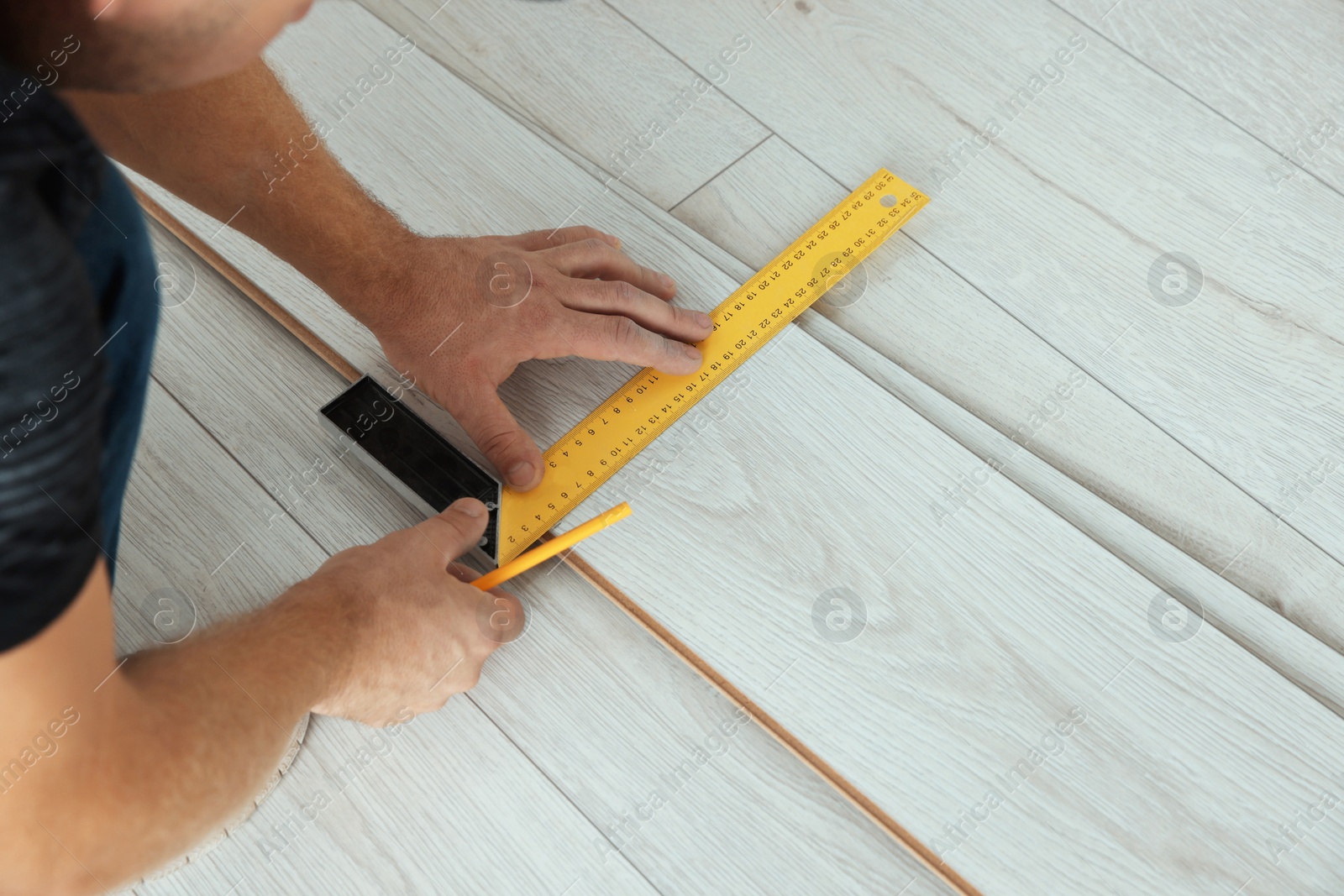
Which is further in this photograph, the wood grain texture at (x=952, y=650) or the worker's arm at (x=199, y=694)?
the wood grain texture at (x=952, y=650)

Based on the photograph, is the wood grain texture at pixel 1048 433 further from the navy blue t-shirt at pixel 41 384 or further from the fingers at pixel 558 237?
the navy blue t-shirt at pixel 41 384

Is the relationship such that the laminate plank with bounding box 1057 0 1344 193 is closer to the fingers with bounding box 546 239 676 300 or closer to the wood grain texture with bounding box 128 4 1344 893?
the wood grain texture with bounding box 128 4 1344 893

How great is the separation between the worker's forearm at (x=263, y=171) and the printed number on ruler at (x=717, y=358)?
1.03 feet

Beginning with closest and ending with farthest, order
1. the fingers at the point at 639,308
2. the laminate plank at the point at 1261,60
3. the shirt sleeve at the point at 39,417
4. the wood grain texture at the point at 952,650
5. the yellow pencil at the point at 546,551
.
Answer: the shirt sleeve at the point at 39,417 < the wood grain texture at the point at 952,650 < the yellow pencil at the point at 546,551 < the fingers at the point at 639,308 < the laminate plank at the point at 1261,60

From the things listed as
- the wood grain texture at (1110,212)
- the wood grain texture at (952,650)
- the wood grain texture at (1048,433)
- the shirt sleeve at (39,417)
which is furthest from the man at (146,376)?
the wood grain texture at (1110,212)

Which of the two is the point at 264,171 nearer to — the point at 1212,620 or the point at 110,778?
the point at 110,778

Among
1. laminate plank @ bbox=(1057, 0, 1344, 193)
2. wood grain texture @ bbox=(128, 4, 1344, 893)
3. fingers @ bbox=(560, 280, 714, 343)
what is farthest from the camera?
laminate plank @ bbox=(1057, 0, 1344, 193)

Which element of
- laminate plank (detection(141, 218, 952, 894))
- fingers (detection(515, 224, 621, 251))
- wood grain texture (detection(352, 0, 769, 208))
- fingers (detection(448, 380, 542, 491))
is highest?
wood grain texture (detection(352, 0, 769, 208))

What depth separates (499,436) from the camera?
3.65 feet

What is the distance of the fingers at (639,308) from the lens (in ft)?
3.83

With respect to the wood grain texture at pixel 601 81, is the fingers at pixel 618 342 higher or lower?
lower

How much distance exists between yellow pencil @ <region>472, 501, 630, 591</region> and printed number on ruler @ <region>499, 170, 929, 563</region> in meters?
0.03

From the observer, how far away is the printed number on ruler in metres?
1.13

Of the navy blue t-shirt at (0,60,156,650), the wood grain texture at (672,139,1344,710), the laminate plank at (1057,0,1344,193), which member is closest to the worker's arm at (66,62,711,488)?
the wood grain texture at (672,139,1344,710)
